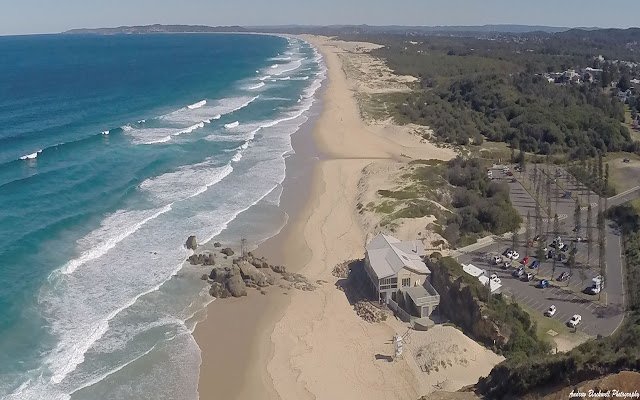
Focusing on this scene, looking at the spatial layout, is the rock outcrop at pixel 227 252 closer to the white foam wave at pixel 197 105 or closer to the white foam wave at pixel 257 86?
the white foam wave at pixel 197 105

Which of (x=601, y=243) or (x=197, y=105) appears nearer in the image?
(x=601, y=243)

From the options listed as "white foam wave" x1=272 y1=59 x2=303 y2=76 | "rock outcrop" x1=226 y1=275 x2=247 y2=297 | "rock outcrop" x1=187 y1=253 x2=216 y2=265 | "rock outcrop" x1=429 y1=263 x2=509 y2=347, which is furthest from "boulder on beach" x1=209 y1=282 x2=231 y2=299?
"white foam wave" x1=272 y1=59 x2=303 y2=76

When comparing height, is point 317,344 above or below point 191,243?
below

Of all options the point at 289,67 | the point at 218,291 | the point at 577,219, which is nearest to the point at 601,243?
the point at 577,219

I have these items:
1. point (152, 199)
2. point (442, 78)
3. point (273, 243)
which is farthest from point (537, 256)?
point (442, 78)

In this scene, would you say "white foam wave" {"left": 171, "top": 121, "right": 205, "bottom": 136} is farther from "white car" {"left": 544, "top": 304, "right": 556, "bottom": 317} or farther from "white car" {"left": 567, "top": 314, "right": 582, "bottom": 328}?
"white car" {"left": 567, "top": 314, "right": 582, "bottom": 328}

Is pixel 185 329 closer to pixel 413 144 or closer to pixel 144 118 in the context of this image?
pixel 413 144

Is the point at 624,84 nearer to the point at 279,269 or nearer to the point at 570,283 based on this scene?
the point at 570,283
